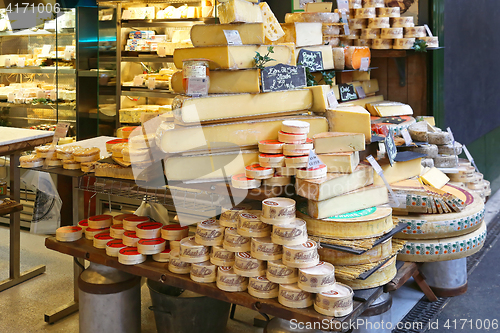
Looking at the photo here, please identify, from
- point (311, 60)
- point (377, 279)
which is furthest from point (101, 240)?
point (311, 60)

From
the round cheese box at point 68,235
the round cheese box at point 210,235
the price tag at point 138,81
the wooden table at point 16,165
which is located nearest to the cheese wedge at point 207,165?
the round cheese box at point 210,235

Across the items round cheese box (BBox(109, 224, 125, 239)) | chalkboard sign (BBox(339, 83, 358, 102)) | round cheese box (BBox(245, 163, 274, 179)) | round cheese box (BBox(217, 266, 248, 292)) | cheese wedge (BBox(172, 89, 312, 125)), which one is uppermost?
chalkboard sign (BBox(339, 83, 358, 102))

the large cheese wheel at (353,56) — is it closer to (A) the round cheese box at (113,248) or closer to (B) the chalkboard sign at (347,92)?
(B) the chalkboard sign at (347,92)

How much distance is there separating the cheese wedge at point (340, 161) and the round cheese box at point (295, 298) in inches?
21.6

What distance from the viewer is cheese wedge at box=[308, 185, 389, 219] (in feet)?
6.73

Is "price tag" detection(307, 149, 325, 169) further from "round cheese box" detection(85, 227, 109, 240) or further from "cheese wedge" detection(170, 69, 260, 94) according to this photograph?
"round cheese box" detection(85, 227, 109, 240)

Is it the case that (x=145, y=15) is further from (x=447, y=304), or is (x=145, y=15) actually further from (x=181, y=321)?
(x=447, y=304)

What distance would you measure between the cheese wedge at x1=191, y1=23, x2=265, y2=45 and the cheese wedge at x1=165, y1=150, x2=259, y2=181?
54 centimetres

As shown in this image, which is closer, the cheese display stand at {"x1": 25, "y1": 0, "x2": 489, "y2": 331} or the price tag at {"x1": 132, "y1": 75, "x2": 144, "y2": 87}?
the cheese display stand at {"x1": 25, "y1": 0, "x2": 489, "y2": 331}

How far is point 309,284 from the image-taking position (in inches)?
73.3

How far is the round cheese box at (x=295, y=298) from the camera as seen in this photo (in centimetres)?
189

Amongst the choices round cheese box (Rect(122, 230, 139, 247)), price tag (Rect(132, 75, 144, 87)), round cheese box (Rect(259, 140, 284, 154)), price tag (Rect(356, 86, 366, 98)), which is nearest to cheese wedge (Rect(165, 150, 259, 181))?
round cheese box (Rect(259, 140, 284, 154))

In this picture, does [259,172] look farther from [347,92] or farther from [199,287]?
[347,92]

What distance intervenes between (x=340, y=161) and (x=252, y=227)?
481 millimetres
